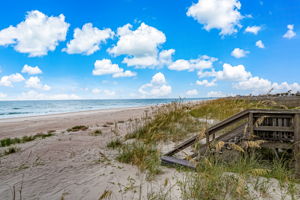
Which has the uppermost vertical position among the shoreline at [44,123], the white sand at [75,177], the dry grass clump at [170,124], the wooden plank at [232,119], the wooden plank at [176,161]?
the wooden plank at [232,119]

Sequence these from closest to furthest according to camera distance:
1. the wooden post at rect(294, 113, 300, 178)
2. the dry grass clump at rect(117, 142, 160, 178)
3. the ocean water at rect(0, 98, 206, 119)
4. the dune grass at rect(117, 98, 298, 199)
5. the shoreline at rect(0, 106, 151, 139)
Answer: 1. the dune grass at rect(117, 98, 298, 199)
2. the wooden post at rect(294, 113, 300, 178)
3. the dry grass clump at rect(117, 142, 160, 178)
4. the shoreline at rect(0, 106, 151, 139)
5. the ocean water at rect(0, 98, 206, 119)

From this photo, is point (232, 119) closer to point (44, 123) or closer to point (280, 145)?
point (280, 145)

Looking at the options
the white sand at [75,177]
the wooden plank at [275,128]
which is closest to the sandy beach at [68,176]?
the white sand at [75,177]

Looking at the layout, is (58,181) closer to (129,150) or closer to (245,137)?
(129,150)

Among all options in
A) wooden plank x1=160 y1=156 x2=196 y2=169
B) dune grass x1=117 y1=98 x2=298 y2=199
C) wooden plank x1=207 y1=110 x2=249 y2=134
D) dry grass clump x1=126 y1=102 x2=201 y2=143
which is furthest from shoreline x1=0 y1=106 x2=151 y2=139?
wooden plank x1=207 y1=110 x2=249 y2=134

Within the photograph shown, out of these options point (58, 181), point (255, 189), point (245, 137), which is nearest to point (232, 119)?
point (245, 137)

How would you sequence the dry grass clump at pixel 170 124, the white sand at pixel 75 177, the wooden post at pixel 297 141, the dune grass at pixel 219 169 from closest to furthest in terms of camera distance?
1. the dune grass at pixel 219 169
2. the white sand at pixel 75 177
3. the wooden post at pixel 297 141
4. the dry grass clump at pixel 170 124

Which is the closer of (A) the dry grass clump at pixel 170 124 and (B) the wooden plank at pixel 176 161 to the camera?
(B) the wooden plank at pixel 176 161

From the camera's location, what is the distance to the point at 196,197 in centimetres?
284

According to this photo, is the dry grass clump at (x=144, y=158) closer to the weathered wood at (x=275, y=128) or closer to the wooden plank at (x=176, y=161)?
the wooden plank at (x=176, y=161)

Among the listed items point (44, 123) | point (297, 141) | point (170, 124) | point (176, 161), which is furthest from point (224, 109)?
point (44, 123)

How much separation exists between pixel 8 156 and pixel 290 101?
15.2 m

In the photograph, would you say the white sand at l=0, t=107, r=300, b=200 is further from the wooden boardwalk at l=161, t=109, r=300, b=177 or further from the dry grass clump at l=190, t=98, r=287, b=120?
the dry grass clump at l=190, t=98, r=287, b=120

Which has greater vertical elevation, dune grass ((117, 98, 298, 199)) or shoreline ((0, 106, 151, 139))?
dune grass ((117, 98, 298, 199))
